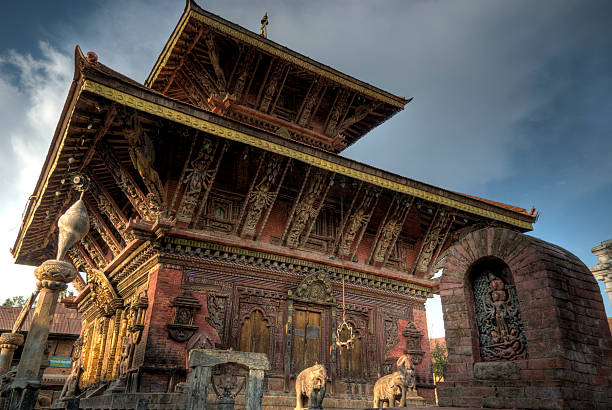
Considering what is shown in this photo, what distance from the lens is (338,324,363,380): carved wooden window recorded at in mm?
12734

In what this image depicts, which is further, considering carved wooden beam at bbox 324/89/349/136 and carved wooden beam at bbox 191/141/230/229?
carved wooden beam at bbox 324/89/349/136

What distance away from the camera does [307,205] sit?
41.8ft

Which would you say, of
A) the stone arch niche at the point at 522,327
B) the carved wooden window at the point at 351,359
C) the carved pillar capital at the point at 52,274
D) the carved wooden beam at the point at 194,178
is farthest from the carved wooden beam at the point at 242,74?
the stone arch niche at the point at 522,327

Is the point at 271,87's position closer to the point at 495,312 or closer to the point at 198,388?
the point at 198,388

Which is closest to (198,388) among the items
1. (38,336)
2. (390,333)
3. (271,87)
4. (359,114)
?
(38,336)

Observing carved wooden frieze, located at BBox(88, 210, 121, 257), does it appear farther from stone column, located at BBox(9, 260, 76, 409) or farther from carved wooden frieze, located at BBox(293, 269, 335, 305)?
stone column, located at BBox(9, 260, 76, 409)

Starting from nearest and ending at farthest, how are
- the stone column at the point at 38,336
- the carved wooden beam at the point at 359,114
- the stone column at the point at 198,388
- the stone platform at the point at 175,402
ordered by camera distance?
1. the stone column at the point at 38,336
2. the stone column at the point at 198,388
3. the stone platform at the point at 175,402
4. the carved wooden beam at the point at 359,114

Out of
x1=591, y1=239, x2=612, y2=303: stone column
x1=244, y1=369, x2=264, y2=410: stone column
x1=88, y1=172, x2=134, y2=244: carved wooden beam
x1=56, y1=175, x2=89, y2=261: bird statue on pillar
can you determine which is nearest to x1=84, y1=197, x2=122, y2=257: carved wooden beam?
x1=88, y1=172, x2=134, y2=244: carved wooden beam

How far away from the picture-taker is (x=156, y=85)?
1592cm

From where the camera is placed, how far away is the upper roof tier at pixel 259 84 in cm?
1417

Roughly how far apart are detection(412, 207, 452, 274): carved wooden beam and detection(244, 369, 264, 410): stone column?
8130 millimetres

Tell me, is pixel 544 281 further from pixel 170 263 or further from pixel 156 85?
pixel 156 85

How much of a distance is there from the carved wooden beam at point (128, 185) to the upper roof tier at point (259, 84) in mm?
4448

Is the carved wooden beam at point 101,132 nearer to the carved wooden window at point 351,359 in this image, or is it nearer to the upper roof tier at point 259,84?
the upper roof tier at point 259,84
